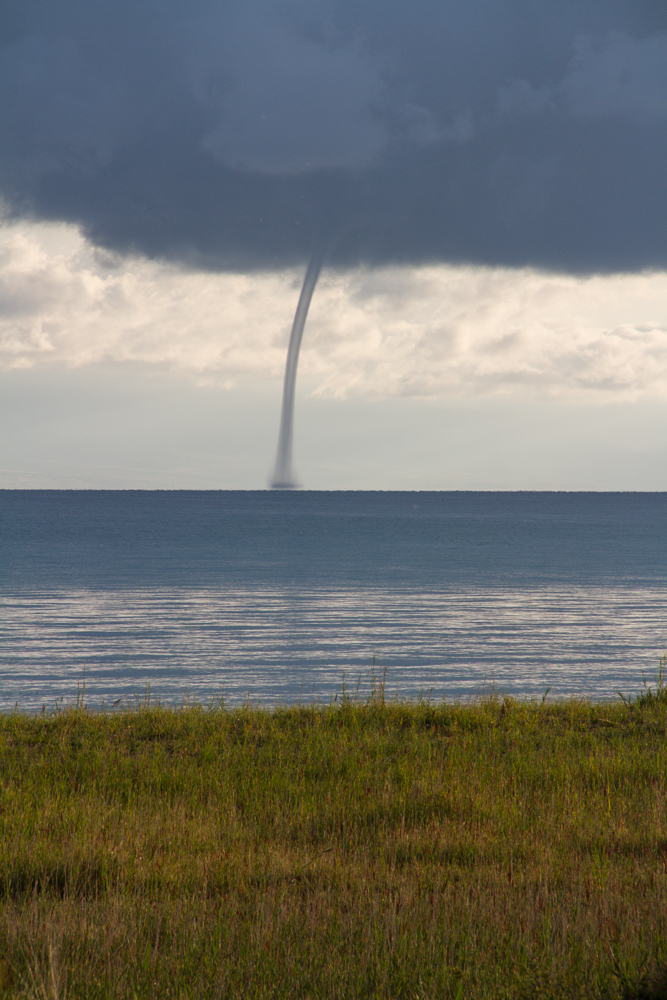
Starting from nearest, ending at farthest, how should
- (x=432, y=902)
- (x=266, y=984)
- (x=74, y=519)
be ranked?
(x=266, y=984) < (x=432, y=902) < (x=74, y=519)

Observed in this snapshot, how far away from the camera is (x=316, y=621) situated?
98.3 ft

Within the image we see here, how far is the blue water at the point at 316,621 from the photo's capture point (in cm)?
1905

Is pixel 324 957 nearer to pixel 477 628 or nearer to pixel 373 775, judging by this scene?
pixel 373 775

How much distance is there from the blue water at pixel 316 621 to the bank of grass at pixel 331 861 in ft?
19.3

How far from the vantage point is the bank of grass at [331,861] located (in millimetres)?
4090

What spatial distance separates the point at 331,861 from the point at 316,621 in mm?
24234

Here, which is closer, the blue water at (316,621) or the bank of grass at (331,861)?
the bank of grass at (331,861)

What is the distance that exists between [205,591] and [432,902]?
35370 millimetres

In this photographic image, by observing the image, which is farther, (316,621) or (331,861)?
(316,621)

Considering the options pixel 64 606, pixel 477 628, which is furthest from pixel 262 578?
pixel 477 628

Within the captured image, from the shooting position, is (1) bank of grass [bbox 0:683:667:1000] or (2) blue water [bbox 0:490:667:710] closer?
(1) bank of grass [bbox 0:683:667:1000]

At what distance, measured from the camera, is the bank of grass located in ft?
13.4

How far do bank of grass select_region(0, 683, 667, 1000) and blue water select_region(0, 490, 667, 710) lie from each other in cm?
589

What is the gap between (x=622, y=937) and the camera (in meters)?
4.41
